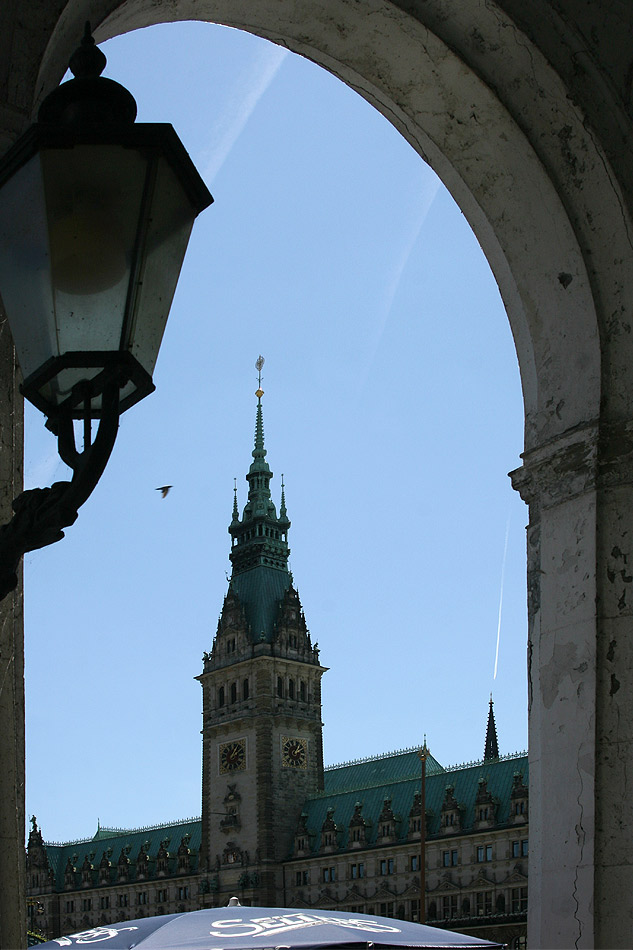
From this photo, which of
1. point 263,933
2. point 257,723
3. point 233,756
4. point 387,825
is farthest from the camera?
point 233,756

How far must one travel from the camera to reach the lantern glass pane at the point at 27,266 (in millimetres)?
1978

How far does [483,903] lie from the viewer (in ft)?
193

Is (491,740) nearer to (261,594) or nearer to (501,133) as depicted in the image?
(261,594)

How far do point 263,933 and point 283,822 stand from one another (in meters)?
64.9

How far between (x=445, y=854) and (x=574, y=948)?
61476mm

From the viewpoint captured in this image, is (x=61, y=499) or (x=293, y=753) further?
(x=293, y=753)

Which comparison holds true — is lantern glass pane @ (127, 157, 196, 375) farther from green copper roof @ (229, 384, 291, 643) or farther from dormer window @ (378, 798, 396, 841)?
green copper roof @ (229, 384, 291, 643)

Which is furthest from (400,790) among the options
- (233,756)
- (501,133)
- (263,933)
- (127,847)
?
(501,133)

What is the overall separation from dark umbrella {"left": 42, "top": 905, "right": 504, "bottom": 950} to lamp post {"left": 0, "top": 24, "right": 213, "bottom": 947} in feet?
17.0

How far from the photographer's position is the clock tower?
6981cm

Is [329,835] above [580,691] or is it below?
below

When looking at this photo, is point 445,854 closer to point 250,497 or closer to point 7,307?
point 250,497

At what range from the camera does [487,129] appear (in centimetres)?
405

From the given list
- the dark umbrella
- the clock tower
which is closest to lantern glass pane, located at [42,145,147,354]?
the dark umbrella
